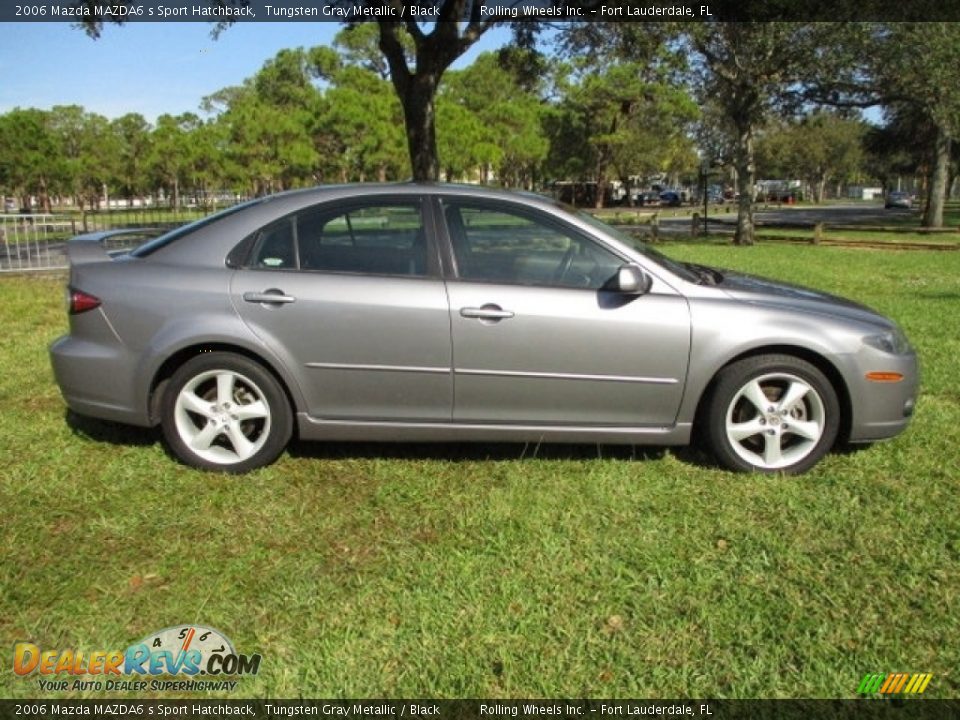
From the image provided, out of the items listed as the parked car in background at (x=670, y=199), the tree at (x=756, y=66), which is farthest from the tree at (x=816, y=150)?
the tree at (x=756, y=66)

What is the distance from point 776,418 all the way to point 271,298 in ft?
8.83

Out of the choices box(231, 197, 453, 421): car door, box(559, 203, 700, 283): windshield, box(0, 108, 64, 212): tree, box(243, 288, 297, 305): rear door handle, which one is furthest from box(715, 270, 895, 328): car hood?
box(0, 108, 64, 212): tree

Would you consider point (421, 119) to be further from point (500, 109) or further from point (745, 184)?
point (500, 109)

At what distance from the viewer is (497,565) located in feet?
10.2

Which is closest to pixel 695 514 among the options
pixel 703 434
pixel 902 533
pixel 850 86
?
pixel 703 434

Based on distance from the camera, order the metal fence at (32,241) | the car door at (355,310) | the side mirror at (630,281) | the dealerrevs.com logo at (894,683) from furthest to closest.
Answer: the metal fence at (32,241) < the car door at (355,310) < the side mirror at (630,281) < the dealerrevs.com logo at (894,683)

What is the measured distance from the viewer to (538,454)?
14.3 ft

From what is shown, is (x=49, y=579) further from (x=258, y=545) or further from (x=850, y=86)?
(x=850, y=86)

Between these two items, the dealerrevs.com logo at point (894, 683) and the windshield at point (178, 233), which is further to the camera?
the windshield at point (178, 233)

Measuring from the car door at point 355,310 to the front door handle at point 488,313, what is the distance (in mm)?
116

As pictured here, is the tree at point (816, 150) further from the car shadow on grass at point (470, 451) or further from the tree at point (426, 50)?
the car shadow on grass at point (470, 451)

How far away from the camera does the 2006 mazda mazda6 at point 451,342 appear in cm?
385

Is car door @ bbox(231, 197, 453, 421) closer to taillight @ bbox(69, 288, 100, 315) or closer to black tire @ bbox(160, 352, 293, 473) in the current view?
black tire @ bbox(160, 352, 293, 473)

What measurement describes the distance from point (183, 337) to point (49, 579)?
1328 millimetres
